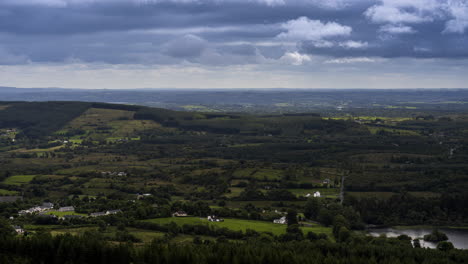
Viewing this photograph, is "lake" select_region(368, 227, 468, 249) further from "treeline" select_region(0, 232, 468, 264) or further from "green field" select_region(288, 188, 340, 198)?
"treeline" select_region(0, 232, 468, 264)

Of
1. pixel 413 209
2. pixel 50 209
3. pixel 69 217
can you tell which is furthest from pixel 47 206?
pixel 413 209

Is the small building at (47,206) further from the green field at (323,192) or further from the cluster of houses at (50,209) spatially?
the green field at (323,192)

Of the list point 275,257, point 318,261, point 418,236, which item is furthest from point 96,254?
point 418,236

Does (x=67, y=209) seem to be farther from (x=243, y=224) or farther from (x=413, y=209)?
(x=413, y=209)

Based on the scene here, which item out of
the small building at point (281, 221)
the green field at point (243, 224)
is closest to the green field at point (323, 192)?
the small building at point (281, 221)

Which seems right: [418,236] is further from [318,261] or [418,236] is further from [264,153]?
[264,153]

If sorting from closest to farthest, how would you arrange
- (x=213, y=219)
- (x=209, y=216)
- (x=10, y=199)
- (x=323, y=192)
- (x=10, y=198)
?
(x=213, y=219), (x=209, y=216), (x=10, y=199), (x=10, y=198), (x=323, y=192)
